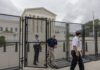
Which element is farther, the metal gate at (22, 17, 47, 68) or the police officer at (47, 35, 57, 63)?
the police officer at (47, 35, 57, 63)

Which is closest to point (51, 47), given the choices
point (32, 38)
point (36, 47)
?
point (36, 47)

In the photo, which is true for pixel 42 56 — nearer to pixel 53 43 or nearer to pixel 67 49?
pixel 53 43

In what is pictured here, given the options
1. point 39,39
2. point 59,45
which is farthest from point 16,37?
point 59,45

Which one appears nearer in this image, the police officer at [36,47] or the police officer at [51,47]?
the police officer at [36,47]

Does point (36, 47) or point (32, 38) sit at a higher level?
point (32, 38)

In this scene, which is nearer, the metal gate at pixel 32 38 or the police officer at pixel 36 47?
the metal gate at pixel 32 38

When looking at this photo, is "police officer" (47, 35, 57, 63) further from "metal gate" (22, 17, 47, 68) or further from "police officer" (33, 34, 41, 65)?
"police officer" (33, 34, 41, 65)

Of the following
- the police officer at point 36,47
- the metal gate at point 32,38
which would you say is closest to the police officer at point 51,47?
the metal gate at point 32,38

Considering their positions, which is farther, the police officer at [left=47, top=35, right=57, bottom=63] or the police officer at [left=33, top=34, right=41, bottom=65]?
the police officer at [left=47, top=35, right=57, bottom=63]

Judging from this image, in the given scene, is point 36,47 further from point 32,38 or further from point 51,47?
point 51,47

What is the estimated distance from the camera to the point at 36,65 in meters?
13.4

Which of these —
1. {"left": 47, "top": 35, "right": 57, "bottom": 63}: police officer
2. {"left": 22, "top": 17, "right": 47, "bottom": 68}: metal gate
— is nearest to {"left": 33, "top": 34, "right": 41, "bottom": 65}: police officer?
{"left": 22, "top": 17, "right": 47, "bottom": 68}: metal gate

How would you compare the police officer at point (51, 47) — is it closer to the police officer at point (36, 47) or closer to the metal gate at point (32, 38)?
the metal gate at point (32, 38)

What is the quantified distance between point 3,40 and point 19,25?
3.86 ft
